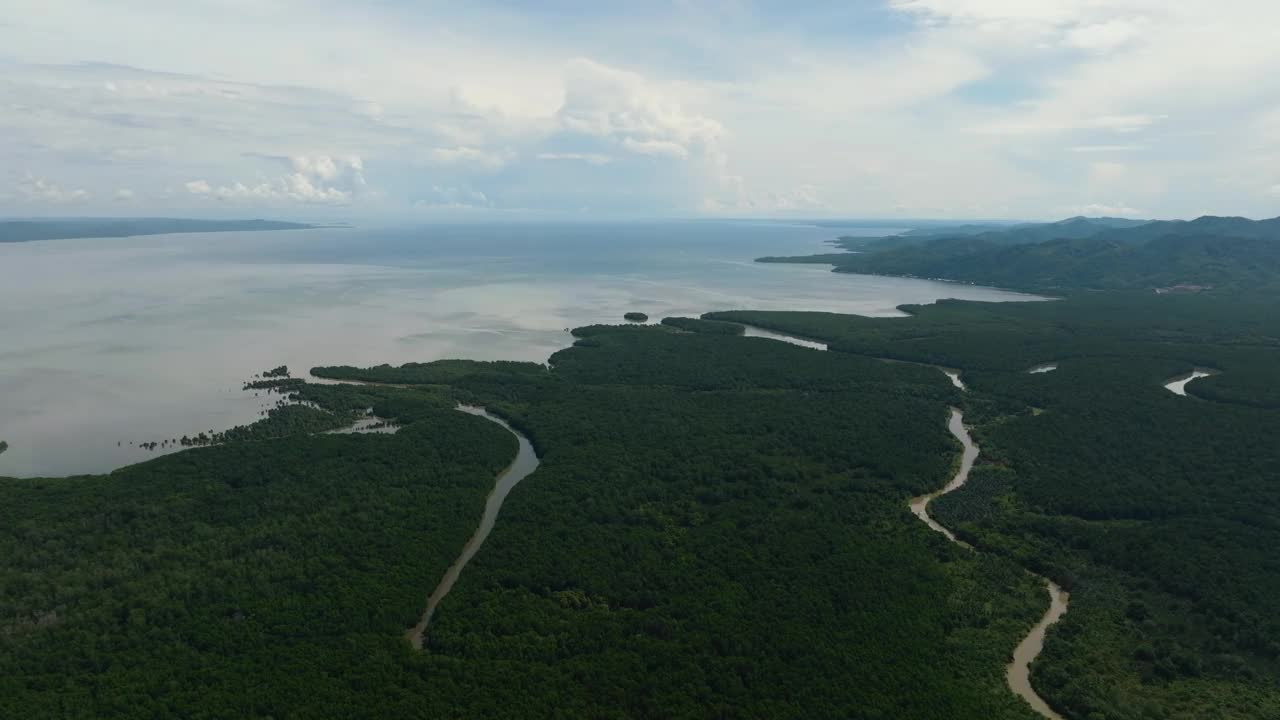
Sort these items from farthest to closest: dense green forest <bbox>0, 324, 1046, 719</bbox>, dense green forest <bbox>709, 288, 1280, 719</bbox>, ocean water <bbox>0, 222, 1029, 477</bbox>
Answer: ocean water <bbox>0, 222, 1029, 477</bbox>, dense green forest <bbox>709, 288, 1280, 719</bbox>, dense green forest <bbox>0, 324, 1046, 719</bbox>

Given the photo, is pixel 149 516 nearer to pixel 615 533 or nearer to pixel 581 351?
pixel 615 533

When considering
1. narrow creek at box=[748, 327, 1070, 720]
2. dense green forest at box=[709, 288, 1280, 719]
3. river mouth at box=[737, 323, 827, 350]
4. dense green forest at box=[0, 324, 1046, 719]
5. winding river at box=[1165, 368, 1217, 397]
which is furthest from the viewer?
river mouth at box=[737, 323, 827, 350]

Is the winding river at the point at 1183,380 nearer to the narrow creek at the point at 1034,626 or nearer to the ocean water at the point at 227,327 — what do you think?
the narrow creek at the point at 1034,626

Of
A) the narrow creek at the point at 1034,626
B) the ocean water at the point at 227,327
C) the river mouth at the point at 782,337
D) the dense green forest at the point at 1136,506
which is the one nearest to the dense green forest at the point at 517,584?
the narrow creek at the point at 1034,626

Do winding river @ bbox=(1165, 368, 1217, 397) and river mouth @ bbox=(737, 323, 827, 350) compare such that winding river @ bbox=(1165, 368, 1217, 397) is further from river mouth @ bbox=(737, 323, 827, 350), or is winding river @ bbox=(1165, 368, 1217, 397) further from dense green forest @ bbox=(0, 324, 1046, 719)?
river mouth @ bbox=(737, 323, 827, 350)

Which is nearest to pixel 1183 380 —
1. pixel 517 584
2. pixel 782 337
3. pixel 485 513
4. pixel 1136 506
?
pixel 1136 506

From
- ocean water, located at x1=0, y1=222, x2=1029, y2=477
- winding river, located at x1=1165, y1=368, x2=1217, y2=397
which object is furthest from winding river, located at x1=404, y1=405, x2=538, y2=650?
winding river, located at x1=1165, y1=368, x2=1217, y2=397

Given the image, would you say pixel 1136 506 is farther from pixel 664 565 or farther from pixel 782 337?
pixel 782 337
